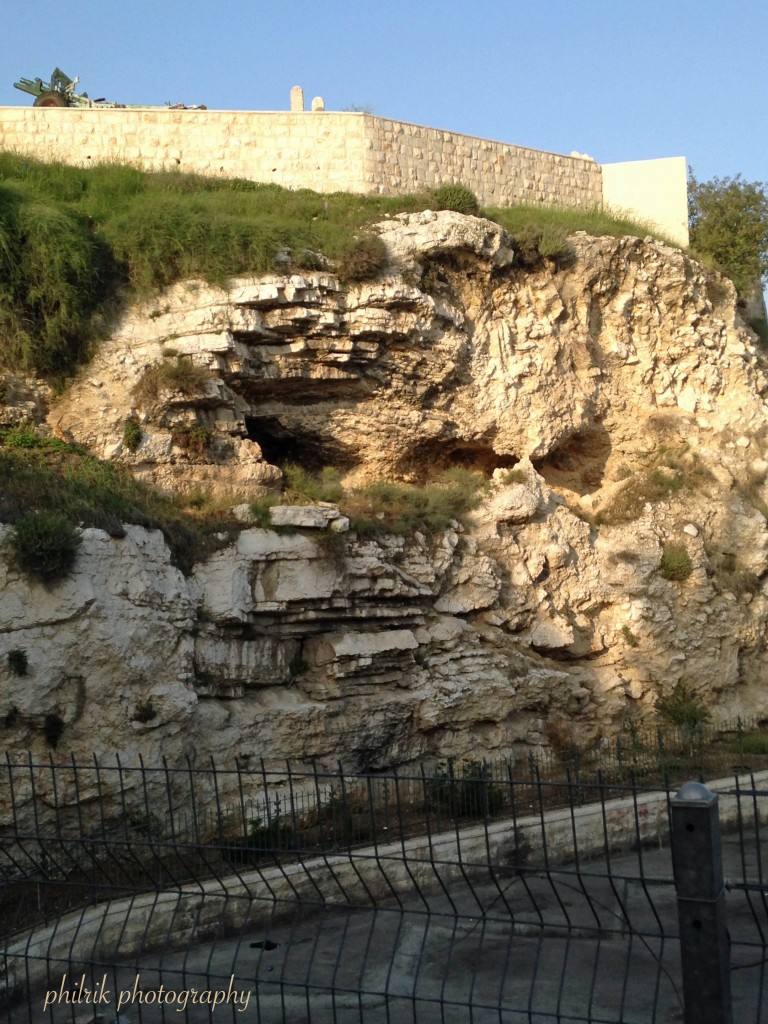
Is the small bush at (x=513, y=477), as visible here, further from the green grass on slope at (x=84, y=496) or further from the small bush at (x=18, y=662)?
the small bush at (x=18, y=662)

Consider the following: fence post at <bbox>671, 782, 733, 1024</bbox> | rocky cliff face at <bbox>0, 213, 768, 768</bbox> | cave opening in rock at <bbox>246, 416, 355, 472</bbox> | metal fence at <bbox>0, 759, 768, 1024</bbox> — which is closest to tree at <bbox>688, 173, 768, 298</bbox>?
rocky cliff face at <bbox>0, 213, 768, 768</bbox>

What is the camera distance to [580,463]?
16.5m

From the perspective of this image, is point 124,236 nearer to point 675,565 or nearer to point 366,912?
point 675,565

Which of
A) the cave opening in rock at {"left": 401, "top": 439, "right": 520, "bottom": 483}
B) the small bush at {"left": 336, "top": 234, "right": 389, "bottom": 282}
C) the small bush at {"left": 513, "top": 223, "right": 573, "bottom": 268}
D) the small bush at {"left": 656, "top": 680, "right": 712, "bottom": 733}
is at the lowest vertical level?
the small bush at {"left": 656, "top": 680, "right": 712, "bottom": 733}

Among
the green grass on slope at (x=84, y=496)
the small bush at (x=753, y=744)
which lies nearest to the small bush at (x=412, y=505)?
the green grass on slope at (x=84, y=496)

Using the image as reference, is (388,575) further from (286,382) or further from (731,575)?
(731,575)

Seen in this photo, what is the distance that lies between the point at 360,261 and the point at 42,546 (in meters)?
6.45

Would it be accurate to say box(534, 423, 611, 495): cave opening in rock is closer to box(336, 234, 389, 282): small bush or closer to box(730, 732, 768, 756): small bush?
box(336, 234, 389, 282): small bush

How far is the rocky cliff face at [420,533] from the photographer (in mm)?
10297

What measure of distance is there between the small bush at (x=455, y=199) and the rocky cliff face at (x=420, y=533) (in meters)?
1.05

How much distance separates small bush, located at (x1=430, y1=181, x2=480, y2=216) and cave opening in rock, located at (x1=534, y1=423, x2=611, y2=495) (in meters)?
4.03

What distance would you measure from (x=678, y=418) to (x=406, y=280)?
525 centimetres

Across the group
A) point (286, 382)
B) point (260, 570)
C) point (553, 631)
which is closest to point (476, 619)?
point (553, 631)

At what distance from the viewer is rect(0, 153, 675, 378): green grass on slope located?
40.8 feet
